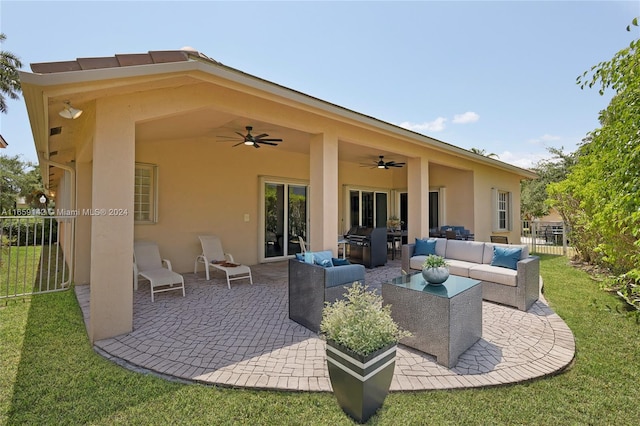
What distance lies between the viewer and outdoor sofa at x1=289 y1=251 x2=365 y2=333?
4160 mm

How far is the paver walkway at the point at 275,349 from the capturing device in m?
3.03

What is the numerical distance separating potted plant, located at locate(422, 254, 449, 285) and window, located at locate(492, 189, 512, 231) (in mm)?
10191

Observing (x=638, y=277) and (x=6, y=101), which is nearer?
(x=638, y=277)

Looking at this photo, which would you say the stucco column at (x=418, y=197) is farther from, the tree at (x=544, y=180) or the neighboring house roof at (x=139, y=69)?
the tree at (x=544, y=180)

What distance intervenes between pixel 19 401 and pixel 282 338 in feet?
8.49

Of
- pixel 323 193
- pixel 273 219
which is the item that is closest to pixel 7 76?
pixel 273 219

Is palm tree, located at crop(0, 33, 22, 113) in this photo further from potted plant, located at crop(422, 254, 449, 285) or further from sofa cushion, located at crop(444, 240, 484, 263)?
A: potted plant, located at crop(422, 254, 449, 285)

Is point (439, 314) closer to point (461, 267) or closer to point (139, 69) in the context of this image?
point (461, 267)

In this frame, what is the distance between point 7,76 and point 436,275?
28915 millimetres

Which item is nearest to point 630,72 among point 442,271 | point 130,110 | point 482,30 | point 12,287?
point 442,271

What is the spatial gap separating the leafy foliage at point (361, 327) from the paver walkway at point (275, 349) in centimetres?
73

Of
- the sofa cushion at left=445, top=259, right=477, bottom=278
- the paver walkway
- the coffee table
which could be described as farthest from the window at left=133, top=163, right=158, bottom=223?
the sofa cushion at left=445, top=259, right=477, bottom=278

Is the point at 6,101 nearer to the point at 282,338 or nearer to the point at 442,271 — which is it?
the point at 282,338

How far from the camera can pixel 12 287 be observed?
675cm
